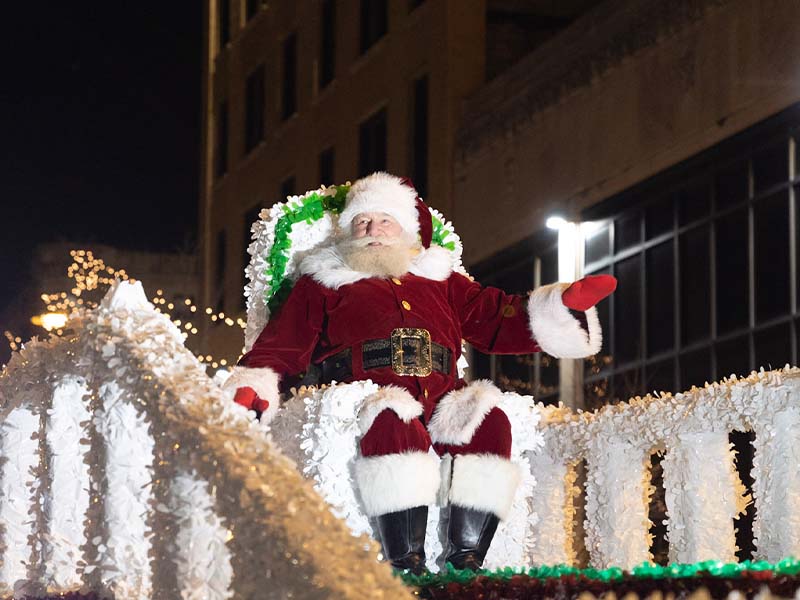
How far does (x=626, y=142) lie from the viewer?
47.1 ft

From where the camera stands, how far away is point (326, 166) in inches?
878

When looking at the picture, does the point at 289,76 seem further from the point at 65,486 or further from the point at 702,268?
the point at 65,486

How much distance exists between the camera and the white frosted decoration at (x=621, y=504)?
5902 millimetres

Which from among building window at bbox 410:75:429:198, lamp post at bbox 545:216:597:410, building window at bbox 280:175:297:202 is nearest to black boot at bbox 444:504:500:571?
lamp post at bbox 545:216:597:410

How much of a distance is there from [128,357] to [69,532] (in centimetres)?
90

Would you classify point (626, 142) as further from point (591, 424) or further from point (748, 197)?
point (591, 424)

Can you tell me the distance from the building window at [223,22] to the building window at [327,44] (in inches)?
207

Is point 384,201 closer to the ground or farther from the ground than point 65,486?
farther from the ground

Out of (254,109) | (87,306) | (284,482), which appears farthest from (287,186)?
(284,482)

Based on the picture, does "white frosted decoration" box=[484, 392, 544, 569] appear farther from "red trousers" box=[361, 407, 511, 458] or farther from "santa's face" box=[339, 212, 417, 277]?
"santa's face" box=[339, 212, 417, 277]

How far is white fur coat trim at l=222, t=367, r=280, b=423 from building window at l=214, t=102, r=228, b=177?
70.0 feet

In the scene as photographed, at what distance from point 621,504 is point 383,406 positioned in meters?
0.98

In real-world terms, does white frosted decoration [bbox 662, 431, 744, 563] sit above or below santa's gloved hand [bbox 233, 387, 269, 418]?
below

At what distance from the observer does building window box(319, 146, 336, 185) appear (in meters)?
22.1
